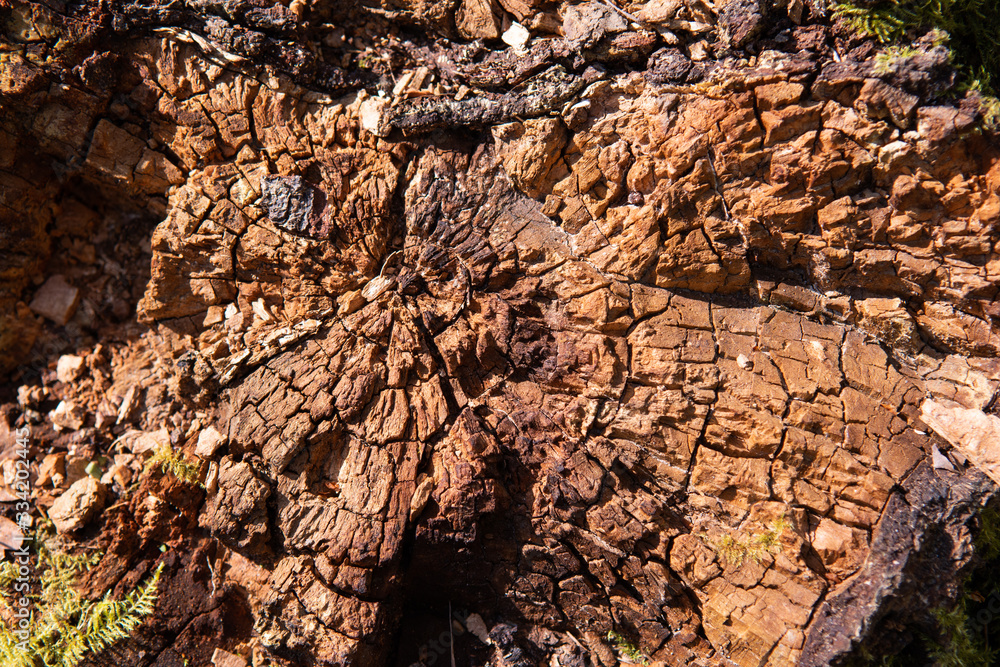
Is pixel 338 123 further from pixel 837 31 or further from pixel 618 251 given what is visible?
pixel 837 31

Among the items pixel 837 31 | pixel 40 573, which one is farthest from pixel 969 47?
pixel 40 573

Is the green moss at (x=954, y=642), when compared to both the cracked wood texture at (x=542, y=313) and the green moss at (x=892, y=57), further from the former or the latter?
the green moss at (x=892, y=57)

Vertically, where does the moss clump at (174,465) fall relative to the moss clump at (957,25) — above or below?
below
